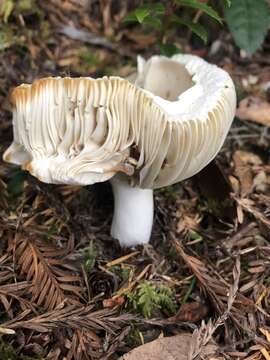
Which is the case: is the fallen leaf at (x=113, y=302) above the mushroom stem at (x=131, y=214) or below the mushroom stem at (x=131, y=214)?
below

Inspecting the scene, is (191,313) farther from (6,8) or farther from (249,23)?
(6,8)

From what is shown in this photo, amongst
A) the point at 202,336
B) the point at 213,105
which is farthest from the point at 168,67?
the point at 202,336

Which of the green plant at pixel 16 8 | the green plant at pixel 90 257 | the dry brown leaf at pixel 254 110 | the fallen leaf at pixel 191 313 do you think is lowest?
the fallen leaf at pixel 191 313

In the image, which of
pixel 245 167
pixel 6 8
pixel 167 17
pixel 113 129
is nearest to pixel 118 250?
pixel 113 129

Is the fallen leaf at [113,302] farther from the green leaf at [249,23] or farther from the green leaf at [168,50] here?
the green leaf at [249,23]

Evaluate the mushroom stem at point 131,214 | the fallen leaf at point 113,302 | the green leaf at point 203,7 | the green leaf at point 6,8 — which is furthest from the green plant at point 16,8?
the fallen leaf at point 113,302

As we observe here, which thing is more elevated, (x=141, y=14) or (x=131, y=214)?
(x=141, y=14)

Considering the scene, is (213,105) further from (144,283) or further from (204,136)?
(144,283)
